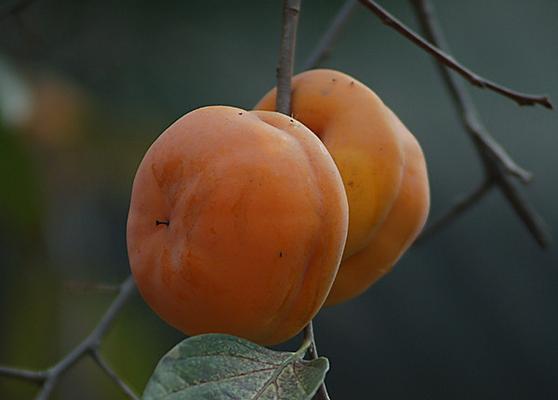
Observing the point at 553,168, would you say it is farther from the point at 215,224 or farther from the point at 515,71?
the point at 215,224

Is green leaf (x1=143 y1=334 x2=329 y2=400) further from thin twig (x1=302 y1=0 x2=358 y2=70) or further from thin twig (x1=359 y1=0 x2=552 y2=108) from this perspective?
thin twig (x1=302 y1=0 x2=358 y2=70)

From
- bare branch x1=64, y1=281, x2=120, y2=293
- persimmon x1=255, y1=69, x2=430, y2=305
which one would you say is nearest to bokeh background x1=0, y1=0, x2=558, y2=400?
bare branch x1=64, y1=281, x2=120, y2=293

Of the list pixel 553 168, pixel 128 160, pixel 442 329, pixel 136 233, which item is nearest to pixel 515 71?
pixel 553 168

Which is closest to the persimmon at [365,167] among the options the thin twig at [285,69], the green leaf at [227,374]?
the thin twig at [285,69]

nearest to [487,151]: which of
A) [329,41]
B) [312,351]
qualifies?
[329,41]

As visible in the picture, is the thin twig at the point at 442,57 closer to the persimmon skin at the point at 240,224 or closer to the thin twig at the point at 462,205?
the persimmon skin at the point at 240,224
